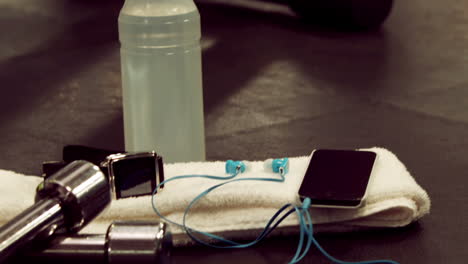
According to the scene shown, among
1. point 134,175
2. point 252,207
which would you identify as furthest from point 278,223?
point 134,175

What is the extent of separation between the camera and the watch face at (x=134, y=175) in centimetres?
95

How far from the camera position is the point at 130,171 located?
0.96 metres

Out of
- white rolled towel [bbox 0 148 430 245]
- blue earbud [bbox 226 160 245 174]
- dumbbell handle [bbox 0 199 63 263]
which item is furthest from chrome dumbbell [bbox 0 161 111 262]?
blue earbud [bbox 226 160 245 174]

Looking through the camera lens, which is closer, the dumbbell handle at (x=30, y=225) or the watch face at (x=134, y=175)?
the dumbbell handle at (x=30, y=225)

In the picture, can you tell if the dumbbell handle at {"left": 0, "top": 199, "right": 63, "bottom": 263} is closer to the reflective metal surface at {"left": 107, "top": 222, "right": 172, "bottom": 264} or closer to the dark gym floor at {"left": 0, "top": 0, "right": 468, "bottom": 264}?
the reflective metal surface at {"left": 107, "top": 222, "right": 172, "bottom": 264}

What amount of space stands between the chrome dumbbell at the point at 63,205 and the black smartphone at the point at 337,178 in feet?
0.80

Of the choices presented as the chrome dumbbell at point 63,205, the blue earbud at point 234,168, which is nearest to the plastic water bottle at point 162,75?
the blue earbud at point 234,168

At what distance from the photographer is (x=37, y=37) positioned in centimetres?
229

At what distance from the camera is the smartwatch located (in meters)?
0.94

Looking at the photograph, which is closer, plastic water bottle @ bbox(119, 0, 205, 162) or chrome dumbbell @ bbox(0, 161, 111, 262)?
chrome dumbbell @ bbox(0, 161, 111, 262)

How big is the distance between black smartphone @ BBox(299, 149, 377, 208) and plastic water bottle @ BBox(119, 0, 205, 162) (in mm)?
211

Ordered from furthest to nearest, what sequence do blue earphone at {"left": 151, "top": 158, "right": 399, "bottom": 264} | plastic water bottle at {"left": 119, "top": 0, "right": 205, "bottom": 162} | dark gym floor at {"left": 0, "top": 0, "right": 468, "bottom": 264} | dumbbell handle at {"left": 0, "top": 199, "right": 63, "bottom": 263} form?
plastic water bottle at {"left": 119, "top": 0, "right": 205, "bottom": 162} < dark gym floor at {"left": 0, "top": 0, "right": 468, "bottom": 264} < blue earphone at {"left": 151, "top": 158, "right": 399, "bottom": 264} < dumbbell handle at {"left": 0, "top": 199, "right": 63, "bottom": 263}

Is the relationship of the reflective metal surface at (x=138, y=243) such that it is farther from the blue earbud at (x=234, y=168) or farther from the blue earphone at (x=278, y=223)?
the blue earbud at (x=234, y=168)

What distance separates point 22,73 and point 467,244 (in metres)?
1.26
